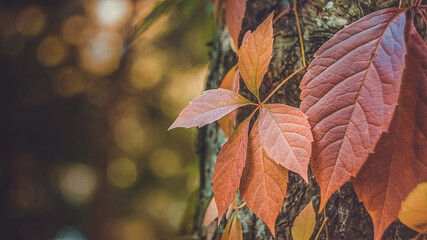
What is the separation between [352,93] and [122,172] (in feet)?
4.27

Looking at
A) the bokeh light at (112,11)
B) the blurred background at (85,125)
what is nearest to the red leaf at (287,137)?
the blurred background at (85,125)

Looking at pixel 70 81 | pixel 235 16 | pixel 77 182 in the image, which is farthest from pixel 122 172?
pixel 235 16

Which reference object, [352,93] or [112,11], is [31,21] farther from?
[352,93]

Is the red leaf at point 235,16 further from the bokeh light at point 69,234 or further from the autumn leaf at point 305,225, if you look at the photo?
→ the bokeh light at point 69,234

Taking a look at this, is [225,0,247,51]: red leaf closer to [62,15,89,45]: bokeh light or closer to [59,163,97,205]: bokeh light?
[59,163,97,205]: bokeh light

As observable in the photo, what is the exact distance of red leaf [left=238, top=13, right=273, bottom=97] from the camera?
24 cm

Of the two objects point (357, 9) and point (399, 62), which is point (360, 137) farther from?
point (357, 9)

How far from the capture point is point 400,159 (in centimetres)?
21

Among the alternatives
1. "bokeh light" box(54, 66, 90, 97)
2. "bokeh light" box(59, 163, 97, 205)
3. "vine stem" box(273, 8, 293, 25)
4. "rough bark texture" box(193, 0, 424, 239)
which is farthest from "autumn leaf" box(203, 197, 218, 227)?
"bokeh light" box(54, 66, 90, 97)

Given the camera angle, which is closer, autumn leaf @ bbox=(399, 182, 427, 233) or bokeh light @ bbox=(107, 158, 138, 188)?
autumn leaf @ bbox=(399, 182, 427, 233)

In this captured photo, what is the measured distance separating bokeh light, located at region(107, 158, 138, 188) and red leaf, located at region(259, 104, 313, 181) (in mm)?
1174

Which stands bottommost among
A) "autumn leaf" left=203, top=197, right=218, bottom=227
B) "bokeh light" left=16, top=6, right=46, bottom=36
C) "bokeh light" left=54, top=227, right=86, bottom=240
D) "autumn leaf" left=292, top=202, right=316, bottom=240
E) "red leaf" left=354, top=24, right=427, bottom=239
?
"bokeh light" left=54, top=227, right=86, bottom=240

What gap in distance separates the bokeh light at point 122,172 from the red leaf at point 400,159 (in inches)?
48.2

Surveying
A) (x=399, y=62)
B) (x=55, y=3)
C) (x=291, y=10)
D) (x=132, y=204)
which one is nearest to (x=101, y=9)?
(x=55, y=3)
